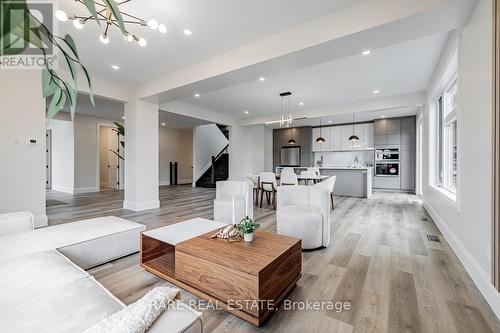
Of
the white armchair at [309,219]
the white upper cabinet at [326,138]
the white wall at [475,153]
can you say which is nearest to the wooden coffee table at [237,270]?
the white armchair at [309,219]

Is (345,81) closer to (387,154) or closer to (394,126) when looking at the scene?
(394,126)

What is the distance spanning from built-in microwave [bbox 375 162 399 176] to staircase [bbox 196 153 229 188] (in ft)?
19.9

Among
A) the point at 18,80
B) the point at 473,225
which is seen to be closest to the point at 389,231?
the point at 473,225

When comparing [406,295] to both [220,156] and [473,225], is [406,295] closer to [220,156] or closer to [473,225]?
[473,225]

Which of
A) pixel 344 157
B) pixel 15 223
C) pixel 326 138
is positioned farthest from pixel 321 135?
pixel 15 223

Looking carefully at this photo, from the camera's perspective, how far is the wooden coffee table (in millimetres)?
1530

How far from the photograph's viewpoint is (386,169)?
846 cm

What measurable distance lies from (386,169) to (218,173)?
683 cm

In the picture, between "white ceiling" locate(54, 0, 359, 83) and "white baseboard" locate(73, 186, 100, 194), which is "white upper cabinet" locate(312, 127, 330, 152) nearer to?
"white ceiling" locate(54, 0, 359, 83)

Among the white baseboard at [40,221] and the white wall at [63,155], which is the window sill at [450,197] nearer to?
the white baseboard at [40,221]

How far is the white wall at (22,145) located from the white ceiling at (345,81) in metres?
3.29

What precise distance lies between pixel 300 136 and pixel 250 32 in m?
7.46

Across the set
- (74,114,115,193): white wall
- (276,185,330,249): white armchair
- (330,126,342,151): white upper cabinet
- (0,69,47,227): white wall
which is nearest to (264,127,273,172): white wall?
(330,126,342,151): white upper cabinet

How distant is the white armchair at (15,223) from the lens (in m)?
2.19
